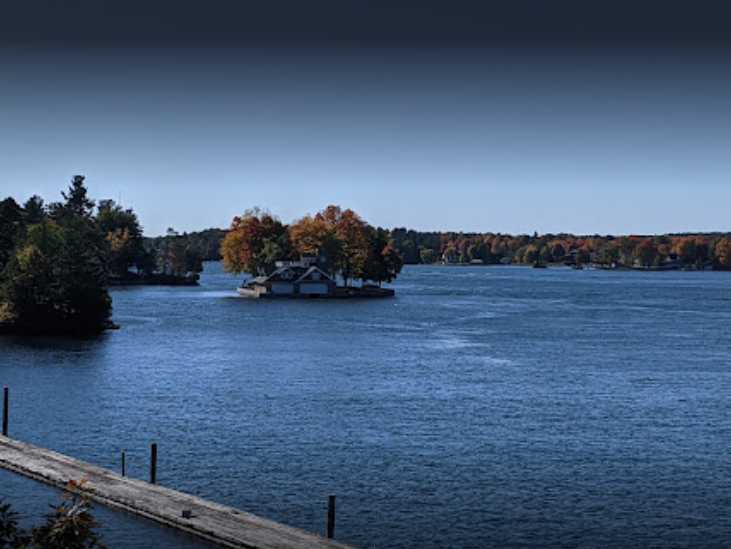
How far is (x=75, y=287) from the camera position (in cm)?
12100

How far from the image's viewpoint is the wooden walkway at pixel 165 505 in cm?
3700

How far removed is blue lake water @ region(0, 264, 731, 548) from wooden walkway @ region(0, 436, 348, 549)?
2.46 feet

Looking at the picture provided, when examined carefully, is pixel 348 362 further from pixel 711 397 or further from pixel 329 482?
pixel 329 482

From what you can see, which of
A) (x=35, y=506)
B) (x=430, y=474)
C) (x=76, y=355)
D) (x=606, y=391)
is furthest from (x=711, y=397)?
(x=76, y=355)

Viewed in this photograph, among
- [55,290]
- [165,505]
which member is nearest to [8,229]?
[55,290]

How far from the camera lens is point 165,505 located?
134ft

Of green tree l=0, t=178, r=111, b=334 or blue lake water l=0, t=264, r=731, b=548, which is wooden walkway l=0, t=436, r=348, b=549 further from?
green tree l=0, t=178, r=111, b=334

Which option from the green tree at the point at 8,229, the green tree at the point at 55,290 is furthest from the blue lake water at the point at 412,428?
the green tree at the point at 8,229

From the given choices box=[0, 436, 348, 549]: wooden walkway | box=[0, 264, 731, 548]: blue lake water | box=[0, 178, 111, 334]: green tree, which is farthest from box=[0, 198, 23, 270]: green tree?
box=[0, 436, 348, 549]: wooden walkway

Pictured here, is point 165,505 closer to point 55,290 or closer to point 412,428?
point 412,428

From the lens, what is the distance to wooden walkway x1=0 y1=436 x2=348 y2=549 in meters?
37.0

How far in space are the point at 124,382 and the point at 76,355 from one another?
63.1 feet

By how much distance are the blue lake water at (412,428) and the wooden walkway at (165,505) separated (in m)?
0.75

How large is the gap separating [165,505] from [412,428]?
24429 mm
